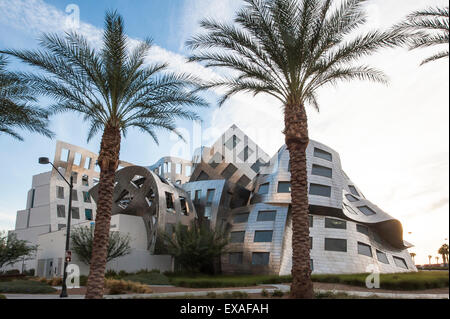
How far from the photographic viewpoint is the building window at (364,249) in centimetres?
3762

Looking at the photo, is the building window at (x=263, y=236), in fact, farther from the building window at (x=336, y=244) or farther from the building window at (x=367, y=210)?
the building window at (x=367, y=210)

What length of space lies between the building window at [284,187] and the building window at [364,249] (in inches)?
331

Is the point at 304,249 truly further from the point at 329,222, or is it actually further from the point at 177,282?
the point at 329,222

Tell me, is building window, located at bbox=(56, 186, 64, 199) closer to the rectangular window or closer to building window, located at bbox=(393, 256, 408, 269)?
the rectangular window

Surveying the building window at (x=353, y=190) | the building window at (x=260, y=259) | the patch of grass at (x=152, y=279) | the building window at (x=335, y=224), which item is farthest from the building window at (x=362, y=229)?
the patch of grass at (x=152, y=279)

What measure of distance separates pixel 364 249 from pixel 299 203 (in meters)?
24.6

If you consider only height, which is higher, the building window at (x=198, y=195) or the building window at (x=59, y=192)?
the building window at (x=59, y=192)

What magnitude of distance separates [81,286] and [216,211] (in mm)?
16230

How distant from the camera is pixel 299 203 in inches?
650

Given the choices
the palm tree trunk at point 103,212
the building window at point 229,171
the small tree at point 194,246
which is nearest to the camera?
the palm tree trunk at point 103,212

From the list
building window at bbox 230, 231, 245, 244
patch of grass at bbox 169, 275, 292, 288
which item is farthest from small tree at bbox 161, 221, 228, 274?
patch of grass at bbox 169, 275, 292, 288

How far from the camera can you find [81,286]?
100 ft

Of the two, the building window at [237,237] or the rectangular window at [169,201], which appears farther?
the rectangular window at [169,201]
